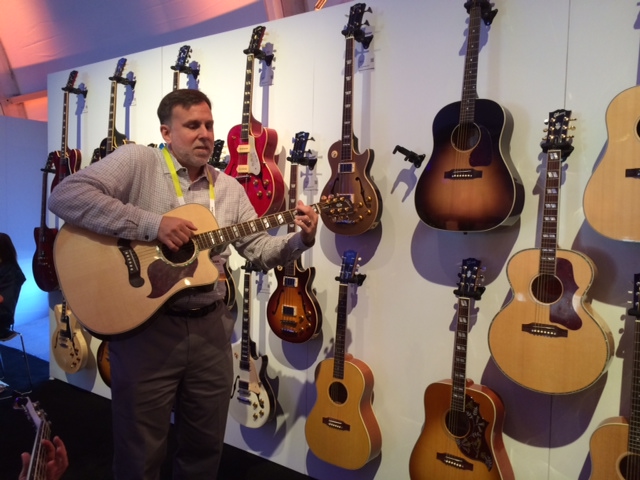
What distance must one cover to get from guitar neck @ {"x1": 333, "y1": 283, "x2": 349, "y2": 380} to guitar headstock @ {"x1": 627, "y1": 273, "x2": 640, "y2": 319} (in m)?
1.20

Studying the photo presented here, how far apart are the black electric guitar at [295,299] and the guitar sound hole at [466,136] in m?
0.85

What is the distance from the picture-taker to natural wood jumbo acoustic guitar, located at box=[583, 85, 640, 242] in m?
1.64

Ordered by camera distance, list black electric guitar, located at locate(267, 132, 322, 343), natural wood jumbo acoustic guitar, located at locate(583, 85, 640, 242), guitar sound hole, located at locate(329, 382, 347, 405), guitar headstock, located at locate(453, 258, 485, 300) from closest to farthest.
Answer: natural wood jumbo acoustic guitar, located at locate(583, 85, 640, 242) < guitar headstock, located at locate(453, 258, 485, 300) < guitar sound hole, located at locate(329, 382, 347, 405) < black electric guitar, located at locate(267, 132, 322, 343)

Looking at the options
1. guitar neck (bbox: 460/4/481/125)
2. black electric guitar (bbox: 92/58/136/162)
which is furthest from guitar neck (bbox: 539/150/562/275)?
black electric guitar (bbox: 92/58/136/162)

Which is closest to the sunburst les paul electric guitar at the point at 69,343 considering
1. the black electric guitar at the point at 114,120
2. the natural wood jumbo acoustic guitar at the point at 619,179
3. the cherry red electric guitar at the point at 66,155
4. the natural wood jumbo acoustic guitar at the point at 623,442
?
the cherry red electric guitar at the point at 66,155

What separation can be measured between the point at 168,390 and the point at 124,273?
1.61 ft

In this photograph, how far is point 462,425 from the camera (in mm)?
1981

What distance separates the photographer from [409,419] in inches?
92.2

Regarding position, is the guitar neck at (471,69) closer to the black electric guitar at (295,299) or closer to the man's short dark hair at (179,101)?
the black electric guitar at (295,299)

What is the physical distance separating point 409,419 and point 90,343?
2.70 metres

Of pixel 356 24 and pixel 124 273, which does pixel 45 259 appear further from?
pixel 356 24

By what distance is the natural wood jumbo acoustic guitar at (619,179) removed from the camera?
1639mm

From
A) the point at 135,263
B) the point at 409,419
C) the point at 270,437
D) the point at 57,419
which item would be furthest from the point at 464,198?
the point at 57,419

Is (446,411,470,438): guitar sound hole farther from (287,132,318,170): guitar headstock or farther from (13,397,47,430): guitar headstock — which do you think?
(13,397,47,430): guitar headstock
